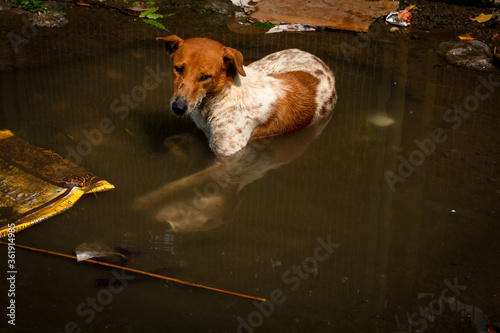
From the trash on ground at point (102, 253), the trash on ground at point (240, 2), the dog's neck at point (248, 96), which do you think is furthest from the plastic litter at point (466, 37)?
the trash on ground at point (102, 253)

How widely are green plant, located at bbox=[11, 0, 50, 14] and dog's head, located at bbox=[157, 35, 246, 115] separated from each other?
3.70 meters

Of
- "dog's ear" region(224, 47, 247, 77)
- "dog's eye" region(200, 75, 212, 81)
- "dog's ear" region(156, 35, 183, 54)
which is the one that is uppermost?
"dog's ear" region(156, 35, 183, 54)

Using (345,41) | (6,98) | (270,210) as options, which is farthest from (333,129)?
(6,98)

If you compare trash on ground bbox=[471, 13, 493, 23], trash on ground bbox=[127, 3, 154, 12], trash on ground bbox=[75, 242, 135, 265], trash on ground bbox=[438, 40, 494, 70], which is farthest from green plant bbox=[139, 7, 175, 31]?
trash on ground bbox=[471, 13, 493, 23]

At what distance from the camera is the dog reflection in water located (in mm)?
4648

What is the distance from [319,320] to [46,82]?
14.1 ft

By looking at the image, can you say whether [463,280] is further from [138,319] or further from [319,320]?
[138,319]

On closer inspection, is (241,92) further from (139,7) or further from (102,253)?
(139,7)

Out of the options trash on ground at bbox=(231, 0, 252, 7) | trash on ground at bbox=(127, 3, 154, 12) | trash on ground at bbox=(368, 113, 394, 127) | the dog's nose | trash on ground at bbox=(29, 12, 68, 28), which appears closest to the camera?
the dog's nose

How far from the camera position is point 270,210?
477 centimetres

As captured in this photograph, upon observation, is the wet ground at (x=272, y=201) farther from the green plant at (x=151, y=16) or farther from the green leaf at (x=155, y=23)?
the green plant at (x=151, y=16)

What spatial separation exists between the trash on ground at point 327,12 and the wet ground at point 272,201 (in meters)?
0.60

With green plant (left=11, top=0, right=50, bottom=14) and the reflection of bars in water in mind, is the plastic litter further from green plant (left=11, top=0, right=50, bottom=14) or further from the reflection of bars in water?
green plant (left=11, top=0, right=50, bottom=14)

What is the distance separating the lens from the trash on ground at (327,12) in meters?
7.85
